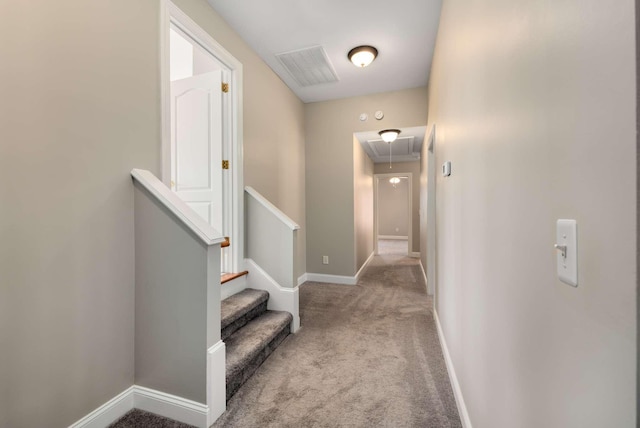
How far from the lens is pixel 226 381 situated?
1.63 m

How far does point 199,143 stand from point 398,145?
3908 millimetres

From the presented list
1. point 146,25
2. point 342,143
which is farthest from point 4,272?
point 342,143

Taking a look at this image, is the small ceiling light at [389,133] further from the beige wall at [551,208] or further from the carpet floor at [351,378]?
the beige wall at [551,208]

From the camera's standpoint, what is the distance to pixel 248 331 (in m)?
2.17

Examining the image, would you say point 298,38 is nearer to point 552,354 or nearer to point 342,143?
point 342,143

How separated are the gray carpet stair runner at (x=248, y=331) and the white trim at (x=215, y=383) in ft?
0.41

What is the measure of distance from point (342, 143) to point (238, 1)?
88.8 inches

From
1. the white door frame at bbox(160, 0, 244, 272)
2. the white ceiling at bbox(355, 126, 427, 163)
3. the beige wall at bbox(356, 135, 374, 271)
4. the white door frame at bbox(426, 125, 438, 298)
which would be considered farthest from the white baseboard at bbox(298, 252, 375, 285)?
the white ceiling at bbox(355, 126, 427, 163)

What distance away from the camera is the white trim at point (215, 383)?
4.71 feet

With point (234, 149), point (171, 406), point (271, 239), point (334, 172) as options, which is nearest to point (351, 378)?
point (171, 406)

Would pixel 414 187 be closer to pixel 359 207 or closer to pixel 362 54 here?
pixel 359 207

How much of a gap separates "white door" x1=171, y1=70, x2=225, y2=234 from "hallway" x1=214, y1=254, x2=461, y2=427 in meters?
1.37

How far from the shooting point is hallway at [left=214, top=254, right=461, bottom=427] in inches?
59.7

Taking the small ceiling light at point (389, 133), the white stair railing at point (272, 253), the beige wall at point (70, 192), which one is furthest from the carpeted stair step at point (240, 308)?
the small ceiling light at point (389, 133)
